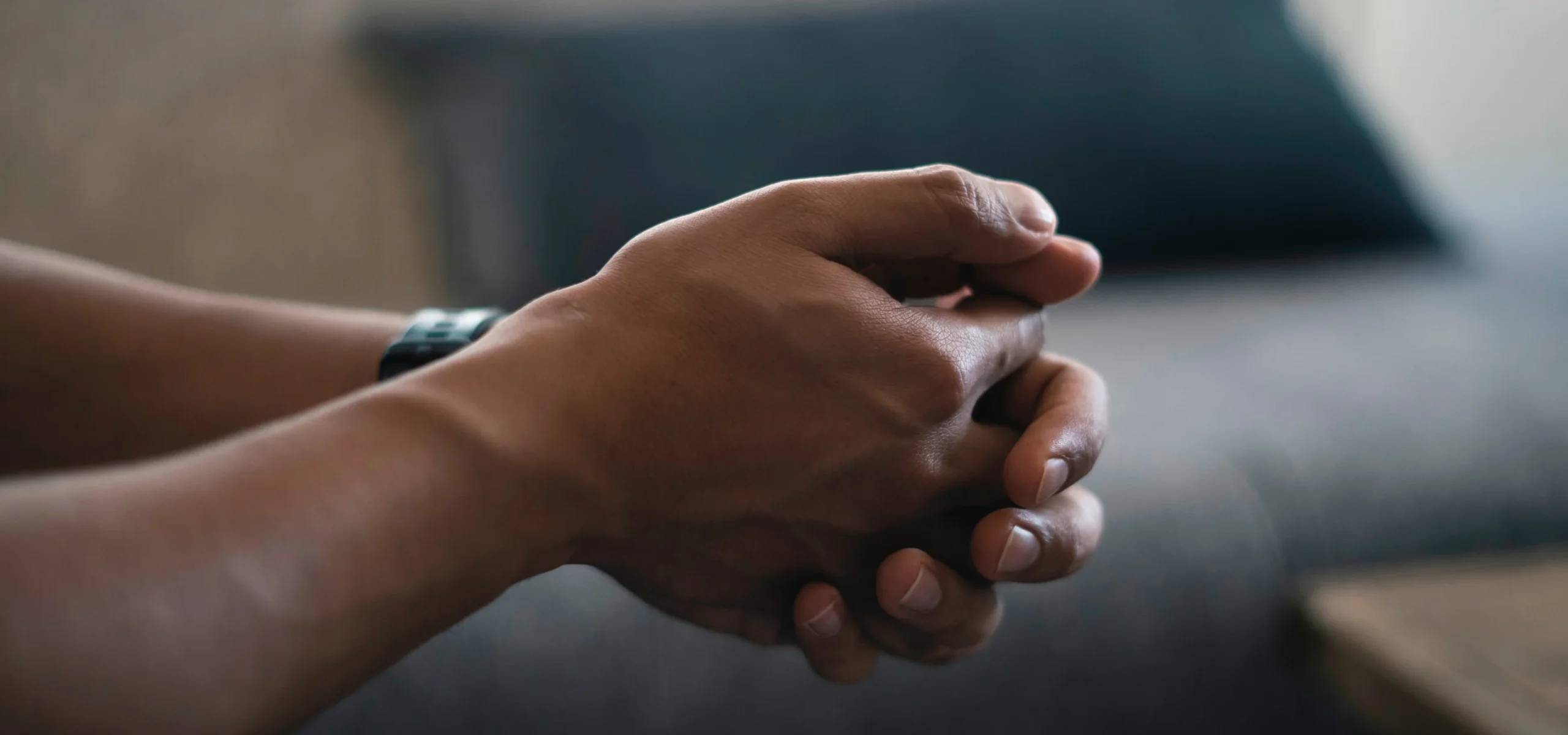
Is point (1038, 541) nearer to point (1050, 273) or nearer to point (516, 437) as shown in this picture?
point (1050, 273)

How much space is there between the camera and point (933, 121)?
1.28 meters

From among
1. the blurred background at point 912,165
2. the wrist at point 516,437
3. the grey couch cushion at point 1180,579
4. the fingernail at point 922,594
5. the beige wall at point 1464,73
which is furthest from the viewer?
the beige wall at point 1464,73

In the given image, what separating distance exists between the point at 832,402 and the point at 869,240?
88 millimetres

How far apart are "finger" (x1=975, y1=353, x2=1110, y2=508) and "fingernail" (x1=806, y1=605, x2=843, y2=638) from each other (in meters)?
0.12

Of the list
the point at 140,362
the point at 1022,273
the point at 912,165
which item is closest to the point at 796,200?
the point at 1022,273

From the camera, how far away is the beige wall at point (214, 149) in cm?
122

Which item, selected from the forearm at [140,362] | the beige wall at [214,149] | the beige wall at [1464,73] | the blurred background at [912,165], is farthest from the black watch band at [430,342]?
the beige wall at [1464,73]

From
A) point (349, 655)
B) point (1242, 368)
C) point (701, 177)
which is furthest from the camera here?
point (701, 177)

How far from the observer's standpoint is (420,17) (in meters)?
1.35

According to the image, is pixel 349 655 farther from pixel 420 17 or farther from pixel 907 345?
pixel 420 17

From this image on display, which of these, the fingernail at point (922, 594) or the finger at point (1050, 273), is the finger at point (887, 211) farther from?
the fingernail at point (922, 594)

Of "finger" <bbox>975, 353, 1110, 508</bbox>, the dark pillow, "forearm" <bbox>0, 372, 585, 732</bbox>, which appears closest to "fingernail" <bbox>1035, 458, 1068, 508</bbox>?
"finger" <bbox>975, 353, 1110, 508</bbox>

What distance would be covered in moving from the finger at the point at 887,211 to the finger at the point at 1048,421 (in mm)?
115

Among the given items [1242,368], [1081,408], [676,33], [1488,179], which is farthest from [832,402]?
[1488,179]
